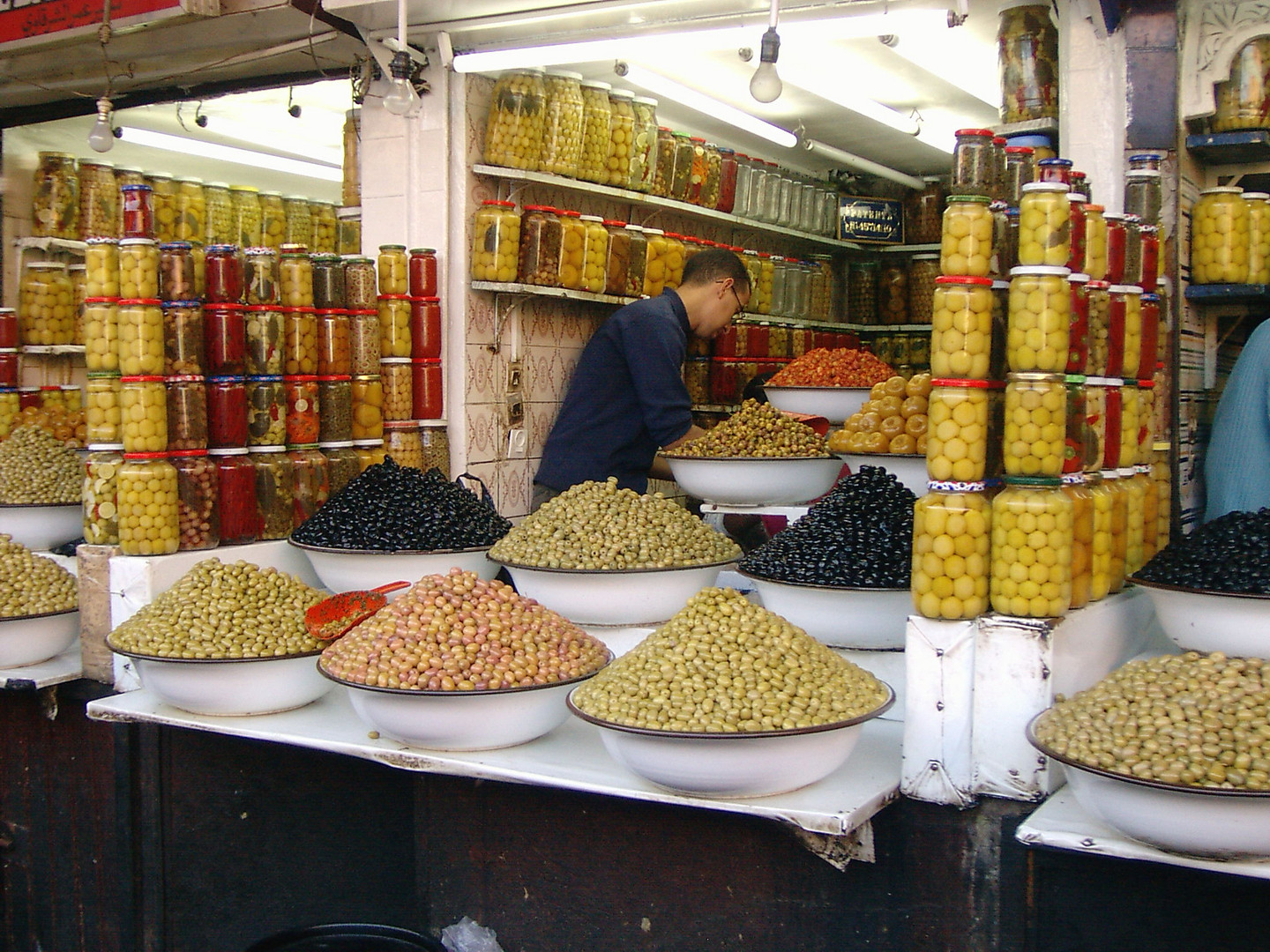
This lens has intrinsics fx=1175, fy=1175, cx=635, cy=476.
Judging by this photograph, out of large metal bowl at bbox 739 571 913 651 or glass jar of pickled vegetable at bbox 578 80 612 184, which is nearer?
large metal bowl at bbox 739 571 913 651

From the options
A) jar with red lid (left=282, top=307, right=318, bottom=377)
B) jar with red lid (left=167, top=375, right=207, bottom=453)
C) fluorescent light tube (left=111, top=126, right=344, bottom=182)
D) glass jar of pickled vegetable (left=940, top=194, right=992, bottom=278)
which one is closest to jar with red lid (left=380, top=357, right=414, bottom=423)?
jar with red lid (left=282, top=307, right=318, bottom=377)

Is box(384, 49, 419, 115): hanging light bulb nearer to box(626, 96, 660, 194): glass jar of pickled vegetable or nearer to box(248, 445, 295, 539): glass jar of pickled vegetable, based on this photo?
box(248, 445, 295, 539): glass jar of pickled vegetable

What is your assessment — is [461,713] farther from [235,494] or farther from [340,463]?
[340,463]

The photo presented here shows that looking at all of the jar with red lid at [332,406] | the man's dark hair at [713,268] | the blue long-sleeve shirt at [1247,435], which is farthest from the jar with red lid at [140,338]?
the blue long-sleeve shirt at [1247,435]

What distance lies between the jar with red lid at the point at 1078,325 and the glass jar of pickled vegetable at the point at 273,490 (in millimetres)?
1811

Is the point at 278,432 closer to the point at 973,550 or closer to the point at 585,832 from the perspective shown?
the point at 585,832

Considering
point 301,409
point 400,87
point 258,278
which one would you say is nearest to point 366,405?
point 301,409

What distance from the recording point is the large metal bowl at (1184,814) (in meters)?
1.44

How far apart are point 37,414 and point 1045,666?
3.33 m

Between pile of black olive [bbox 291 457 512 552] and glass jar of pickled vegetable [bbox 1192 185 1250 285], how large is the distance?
1.88m

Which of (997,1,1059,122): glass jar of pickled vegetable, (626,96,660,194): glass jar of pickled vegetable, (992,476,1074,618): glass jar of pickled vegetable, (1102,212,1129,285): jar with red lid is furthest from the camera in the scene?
(626,96,660,194): glass jar of pickled vegetable

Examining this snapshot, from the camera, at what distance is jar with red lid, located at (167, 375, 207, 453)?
2.61 metres

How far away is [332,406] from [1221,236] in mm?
2280

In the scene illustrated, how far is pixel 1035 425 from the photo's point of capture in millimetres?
1823
